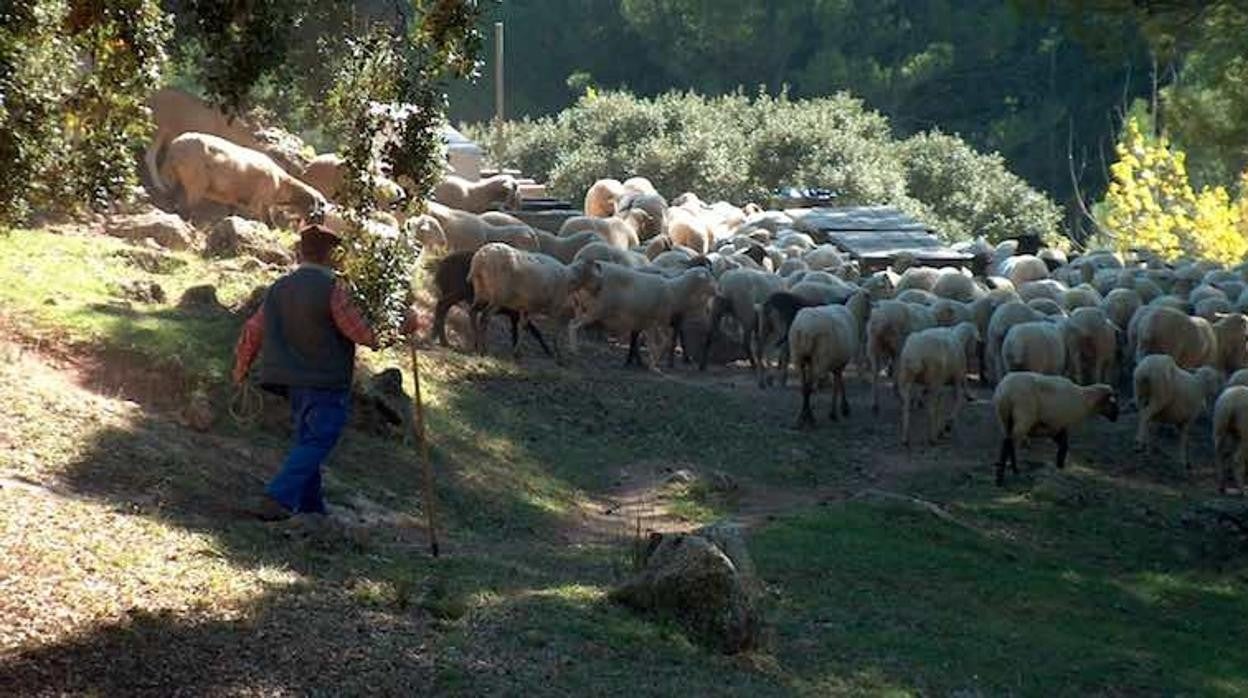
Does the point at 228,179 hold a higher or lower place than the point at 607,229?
higher

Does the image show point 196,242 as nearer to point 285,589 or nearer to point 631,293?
point 631,293

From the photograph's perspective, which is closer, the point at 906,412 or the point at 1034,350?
the point at 906,412

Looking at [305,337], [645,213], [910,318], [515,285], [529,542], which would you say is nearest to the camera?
[305,337]

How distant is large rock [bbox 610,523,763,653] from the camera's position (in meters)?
9.91

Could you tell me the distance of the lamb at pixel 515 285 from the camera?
20531mm

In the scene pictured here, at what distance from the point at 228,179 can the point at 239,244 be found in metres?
3.21

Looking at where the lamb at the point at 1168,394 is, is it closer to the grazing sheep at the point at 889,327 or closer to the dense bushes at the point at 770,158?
the grazing sheep at the point at 889,327

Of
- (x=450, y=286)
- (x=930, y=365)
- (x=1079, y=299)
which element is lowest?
(x=930, y=365)

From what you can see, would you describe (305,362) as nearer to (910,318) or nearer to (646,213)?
(910,318)

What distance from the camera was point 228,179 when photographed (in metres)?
23.5

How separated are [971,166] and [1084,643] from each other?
40.9 m

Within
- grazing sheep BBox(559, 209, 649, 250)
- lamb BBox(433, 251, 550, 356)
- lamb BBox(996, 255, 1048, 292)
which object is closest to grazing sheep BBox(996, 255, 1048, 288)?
lamb BBox(996, 255, 1048, 292)

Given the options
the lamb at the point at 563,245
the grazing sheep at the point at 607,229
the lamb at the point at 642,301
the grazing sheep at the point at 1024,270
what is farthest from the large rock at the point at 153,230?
the grazing sheep at the point at 1024,270

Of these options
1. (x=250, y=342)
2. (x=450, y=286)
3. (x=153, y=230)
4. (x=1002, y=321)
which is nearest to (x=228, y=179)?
(x=153, y=230)
